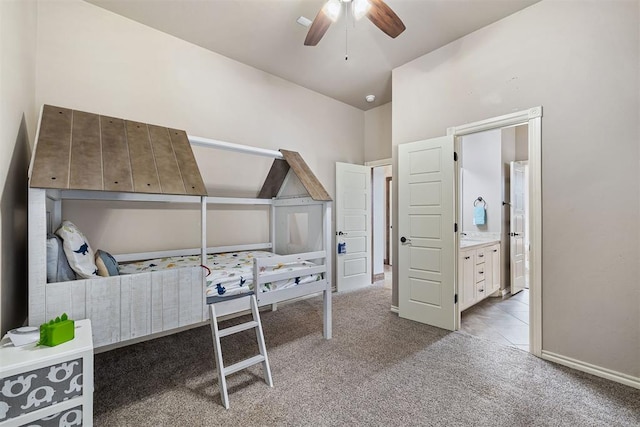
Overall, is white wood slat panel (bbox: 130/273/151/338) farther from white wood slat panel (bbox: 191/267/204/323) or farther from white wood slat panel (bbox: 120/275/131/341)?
white wood slat panel (bbox: 191/267/204/323)

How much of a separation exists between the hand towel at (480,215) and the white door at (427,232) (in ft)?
5.68

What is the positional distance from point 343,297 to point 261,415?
8.10ft

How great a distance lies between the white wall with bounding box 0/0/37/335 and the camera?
1414 millimetres

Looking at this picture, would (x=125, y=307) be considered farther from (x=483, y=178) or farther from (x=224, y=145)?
(x=483, y=178)

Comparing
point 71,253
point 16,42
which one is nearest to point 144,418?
point 71,253

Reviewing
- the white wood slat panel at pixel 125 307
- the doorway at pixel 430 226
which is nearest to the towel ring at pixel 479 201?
the doorway at pixel 430 226

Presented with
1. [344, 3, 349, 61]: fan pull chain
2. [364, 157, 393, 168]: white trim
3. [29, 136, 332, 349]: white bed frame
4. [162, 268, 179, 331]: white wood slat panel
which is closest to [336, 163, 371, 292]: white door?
[364, 157, 393, 168]: white trim

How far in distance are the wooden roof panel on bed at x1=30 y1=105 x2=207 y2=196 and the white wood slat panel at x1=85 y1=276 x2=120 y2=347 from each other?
1.73 ft

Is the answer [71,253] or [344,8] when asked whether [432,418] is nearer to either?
[71,253]

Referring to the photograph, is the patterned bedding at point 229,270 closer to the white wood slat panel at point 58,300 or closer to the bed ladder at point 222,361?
the bed ladder at point 222,361

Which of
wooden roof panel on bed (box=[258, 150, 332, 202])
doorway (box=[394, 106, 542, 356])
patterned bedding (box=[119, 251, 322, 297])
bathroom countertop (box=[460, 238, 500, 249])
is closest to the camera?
patterned bedding (box=[119, 251, 322, 297])

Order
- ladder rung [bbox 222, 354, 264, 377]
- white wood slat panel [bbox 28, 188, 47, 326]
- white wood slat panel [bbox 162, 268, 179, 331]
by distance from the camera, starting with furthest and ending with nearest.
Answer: ladder rung [bbox 222, 354, 264, 377], white wood slat panel [bbox 162, 268, 179, 331], white wood slat panel [bbox 28, 188, 47, 326]

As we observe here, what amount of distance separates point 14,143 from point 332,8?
85.3 inches

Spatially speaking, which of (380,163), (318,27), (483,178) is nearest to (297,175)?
(318,27)
